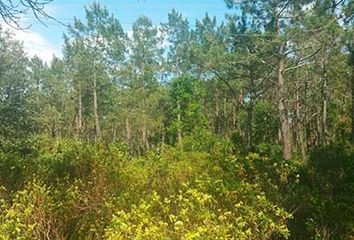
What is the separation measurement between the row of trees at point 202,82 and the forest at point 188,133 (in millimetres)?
129

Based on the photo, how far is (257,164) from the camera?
305 inches

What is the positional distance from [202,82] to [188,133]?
6.41 m

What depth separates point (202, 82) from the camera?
43.1m

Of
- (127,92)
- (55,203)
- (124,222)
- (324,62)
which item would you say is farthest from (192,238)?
(127,92)

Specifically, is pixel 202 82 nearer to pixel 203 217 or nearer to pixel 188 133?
pixel 188 133

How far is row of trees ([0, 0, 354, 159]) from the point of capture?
23.3 meters

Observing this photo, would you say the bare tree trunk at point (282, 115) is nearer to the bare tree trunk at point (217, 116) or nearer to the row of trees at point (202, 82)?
the row of trees at point (202, 82)

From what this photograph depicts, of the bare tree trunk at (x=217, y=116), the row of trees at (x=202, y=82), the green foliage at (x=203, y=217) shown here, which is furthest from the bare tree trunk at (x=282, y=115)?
the bare tree trunk at (x=217, y=116)

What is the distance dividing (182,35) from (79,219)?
44.7 m

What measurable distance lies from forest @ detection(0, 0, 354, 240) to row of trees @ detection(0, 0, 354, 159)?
129 millimetres

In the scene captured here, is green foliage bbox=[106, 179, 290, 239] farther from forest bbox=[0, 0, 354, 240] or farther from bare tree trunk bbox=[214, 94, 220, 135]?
bare tree trunk bbox=[214, 94, 220, 135]

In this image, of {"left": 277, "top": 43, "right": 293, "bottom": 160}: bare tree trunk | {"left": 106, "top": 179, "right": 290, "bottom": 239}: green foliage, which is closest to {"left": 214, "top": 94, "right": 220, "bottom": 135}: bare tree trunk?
{"left": 277, "top": 43, "right": 293, "bottom": 160}: bare tree trunk

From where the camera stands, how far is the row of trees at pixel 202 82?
23.3m

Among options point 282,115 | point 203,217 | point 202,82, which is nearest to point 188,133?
point 202,82
